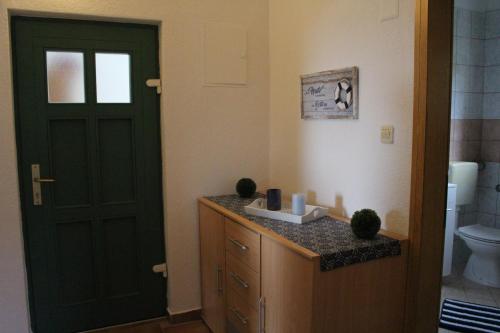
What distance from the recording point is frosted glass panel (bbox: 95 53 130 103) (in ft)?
8.43

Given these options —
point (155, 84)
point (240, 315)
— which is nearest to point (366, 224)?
point (240, 315)

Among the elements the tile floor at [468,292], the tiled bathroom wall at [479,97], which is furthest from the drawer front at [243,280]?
the tiled bathroom wall at [479,97]

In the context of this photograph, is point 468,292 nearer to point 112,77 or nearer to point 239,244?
point 239,244

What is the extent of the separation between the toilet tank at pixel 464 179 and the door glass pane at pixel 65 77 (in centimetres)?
288

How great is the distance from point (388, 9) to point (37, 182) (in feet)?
6.89

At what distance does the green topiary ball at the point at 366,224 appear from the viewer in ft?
5.84

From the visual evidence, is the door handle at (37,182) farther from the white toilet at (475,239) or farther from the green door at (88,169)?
the white toilet at (475,239)

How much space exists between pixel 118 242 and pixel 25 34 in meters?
1.34

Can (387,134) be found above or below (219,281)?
above

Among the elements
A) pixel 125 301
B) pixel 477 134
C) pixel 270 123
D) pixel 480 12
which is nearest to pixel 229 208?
pixel 270 123

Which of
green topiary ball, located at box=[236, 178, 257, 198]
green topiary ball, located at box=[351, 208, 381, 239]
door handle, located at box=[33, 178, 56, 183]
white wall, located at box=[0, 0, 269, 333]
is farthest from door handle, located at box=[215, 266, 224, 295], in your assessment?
door handle, located at box=[33, 178, 56, 183]

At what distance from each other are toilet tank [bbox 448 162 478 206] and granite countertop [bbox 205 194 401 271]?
1.85 m

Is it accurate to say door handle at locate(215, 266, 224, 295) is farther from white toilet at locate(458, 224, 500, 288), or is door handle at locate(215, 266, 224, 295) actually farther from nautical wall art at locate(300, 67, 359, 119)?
white toilet at locate(458, 224, 500, 288)

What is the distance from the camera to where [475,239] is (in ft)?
11.2
